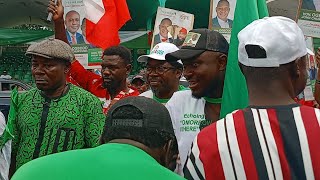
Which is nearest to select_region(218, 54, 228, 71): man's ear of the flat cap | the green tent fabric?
the flat cap

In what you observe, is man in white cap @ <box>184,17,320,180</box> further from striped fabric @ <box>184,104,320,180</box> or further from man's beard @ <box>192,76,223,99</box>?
man's beard @ <box>192,76,223,99</box>

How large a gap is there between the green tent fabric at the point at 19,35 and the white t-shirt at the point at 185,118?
504 inches

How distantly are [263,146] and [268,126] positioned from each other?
0.07 meters

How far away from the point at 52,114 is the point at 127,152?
6.67 ft

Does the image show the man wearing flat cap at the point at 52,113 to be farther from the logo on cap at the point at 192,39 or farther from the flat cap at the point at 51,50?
the logo on cap at the point at 192,39

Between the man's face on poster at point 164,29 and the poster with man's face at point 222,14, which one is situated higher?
the poster with man's face at point 222,14

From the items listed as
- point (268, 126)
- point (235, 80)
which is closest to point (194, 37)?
point (235, 80)

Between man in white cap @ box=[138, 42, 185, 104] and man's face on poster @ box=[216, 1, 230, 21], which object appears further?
man's face on poster @ box=[216, 1, 230, 21]

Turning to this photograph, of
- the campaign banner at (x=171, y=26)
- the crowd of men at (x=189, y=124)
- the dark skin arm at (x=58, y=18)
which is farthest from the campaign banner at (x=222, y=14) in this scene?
the crowd of men at (x=189, y=124)

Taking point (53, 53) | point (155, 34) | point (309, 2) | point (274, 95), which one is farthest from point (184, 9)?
point (274, 95)

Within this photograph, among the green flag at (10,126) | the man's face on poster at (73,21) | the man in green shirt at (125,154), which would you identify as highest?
the man's face on poster at (73,21)

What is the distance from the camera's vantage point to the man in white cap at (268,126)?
183cm

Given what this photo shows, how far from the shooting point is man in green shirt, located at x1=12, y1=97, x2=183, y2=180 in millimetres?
1288

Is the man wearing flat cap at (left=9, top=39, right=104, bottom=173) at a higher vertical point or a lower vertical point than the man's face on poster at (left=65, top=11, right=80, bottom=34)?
lower
